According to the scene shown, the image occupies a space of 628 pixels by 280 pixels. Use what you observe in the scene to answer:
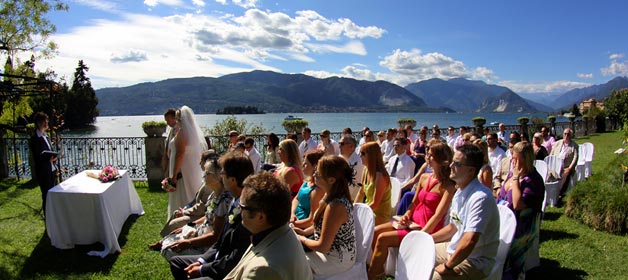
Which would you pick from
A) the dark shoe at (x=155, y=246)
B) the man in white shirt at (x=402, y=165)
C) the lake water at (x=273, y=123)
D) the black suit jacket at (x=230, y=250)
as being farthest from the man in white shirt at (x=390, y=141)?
the black suit jacket at (x=230, y=250)

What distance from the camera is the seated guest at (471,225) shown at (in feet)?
9.48

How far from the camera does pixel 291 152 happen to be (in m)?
4.96

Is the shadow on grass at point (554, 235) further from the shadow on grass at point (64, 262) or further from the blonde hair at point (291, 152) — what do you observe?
the shadow on grass at point (64, 262)

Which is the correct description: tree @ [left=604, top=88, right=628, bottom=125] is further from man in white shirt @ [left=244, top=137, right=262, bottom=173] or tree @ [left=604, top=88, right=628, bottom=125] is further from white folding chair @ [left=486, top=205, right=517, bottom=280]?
white folding chair @ [left=486, top=205, right=517, bottom=280]

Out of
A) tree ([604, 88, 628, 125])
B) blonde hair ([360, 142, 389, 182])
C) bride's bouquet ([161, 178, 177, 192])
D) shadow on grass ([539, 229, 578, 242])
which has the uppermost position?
tree ([604, 88, 628, 125])

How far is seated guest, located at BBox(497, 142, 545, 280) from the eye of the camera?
391 centimetres

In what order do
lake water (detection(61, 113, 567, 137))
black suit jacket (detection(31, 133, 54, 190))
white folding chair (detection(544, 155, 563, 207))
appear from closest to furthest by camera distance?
black suit jacket (detection(31, 133, 54, 190)) → white folding chair (detection(544, 155, 563, 207)) → lake water (detection(61, 113, 567, 137))

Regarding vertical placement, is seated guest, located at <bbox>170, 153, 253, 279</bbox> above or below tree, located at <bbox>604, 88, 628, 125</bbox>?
below

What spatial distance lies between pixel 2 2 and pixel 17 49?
1223 millimetres

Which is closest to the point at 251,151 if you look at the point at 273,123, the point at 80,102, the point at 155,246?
the point at 155,246

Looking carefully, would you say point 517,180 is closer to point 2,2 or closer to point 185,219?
point 185,219

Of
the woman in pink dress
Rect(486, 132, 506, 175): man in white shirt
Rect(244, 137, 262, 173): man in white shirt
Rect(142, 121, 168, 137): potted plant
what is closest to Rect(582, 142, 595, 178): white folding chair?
Rect(486, 132, 506, 175): man in white shirt

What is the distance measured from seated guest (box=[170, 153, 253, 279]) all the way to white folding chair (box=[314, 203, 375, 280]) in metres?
0.78

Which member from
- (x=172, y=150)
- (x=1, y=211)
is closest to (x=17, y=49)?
(x=1, y=211)
